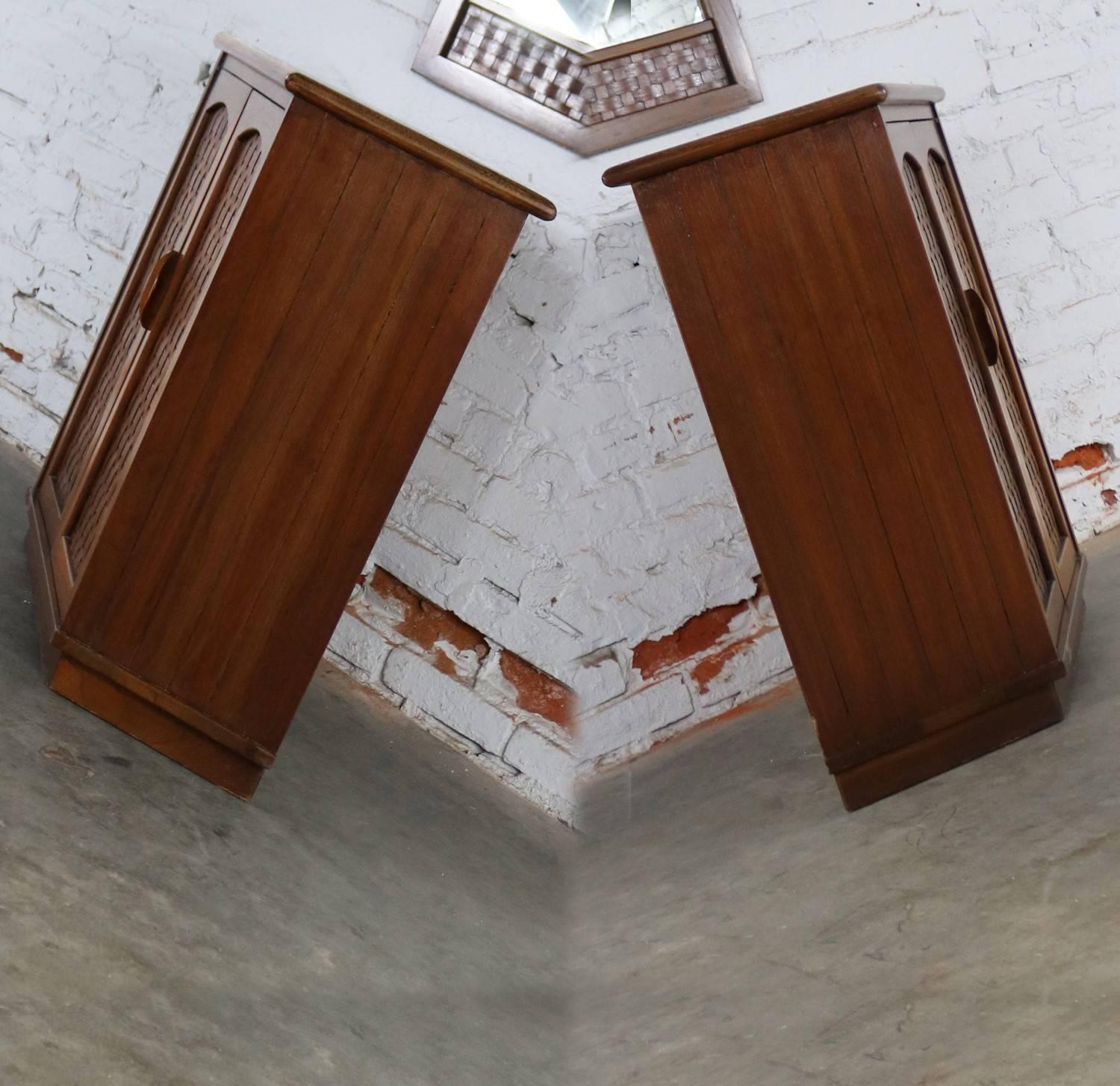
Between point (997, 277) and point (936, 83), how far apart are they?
1.15 ft

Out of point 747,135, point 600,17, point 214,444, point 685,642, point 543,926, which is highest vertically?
point 600,17

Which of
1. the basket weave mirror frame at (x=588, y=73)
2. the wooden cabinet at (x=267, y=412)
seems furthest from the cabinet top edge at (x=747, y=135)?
the basket weave mirror frame at (x=588, y=73)

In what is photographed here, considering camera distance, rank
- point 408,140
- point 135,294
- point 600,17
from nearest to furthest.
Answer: point 408,140
point 135,294
point 600,17

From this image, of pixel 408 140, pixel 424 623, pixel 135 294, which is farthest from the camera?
pixel 424 623

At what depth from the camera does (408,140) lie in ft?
4.37

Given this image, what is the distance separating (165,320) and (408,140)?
398 mm

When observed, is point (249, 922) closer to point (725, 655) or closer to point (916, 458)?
point (916, 458)

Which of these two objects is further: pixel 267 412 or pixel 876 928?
pixel 267 412

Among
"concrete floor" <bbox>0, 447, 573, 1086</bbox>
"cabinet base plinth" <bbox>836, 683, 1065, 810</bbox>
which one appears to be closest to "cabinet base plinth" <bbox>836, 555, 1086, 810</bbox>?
"cabinet base plinth" <bbox>836, 683, 1065, 810</bbox>

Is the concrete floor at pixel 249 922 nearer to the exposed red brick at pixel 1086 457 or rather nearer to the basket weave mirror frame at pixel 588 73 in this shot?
the basket weave mirror frame at pixel 588 73

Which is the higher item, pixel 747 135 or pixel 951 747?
pixel 747 135

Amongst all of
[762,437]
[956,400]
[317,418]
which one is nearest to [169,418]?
[317,418]

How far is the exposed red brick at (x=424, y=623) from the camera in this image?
203 centimetres

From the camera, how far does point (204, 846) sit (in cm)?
125
